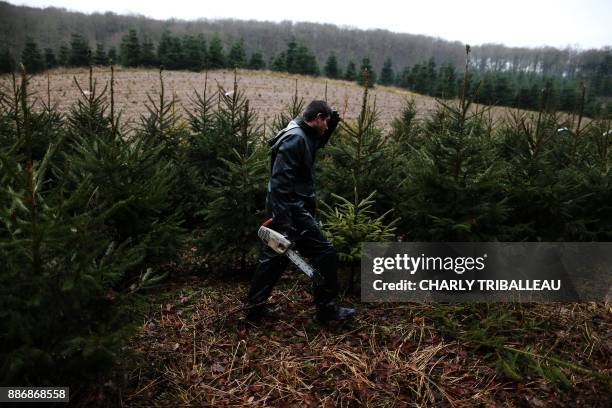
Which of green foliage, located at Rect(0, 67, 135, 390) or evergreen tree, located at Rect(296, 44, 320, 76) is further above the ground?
evergreen tree, located at Rect(296, 44, 320, 76)

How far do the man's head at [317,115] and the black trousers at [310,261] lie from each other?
848mm

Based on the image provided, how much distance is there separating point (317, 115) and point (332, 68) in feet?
180

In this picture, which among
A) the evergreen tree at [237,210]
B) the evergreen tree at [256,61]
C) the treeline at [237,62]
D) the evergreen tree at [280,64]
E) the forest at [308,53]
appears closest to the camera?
the evergreen tree at [237,210]

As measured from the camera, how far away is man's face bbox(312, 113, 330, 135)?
160 inches

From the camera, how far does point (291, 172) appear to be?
3.87 meters

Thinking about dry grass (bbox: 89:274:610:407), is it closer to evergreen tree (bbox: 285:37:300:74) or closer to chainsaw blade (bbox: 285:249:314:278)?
chainsaw blade (bbox: 285:249:314:278)

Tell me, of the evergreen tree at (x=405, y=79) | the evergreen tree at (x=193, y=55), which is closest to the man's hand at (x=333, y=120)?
the evergreen tree at (x=193, y=55)

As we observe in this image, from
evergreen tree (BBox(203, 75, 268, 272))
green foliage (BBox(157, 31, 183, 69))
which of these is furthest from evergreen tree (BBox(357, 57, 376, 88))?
green foliage (BBox(157, 31, 183, 69))

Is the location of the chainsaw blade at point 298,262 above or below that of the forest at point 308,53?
below

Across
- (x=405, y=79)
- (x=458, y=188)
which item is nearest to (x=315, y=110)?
(x=458, y=188)

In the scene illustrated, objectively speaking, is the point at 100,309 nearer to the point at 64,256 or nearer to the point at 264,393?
the point at 64,256

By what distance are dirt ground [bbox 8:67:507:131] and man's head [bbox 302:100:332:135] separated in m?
25.2

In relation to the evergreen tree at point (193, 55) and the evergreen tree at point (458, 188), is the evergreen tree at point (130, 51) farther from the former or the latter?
the evergreen tree at point (458, 188)

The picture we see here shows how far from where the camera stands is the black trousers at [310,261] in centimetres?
403
